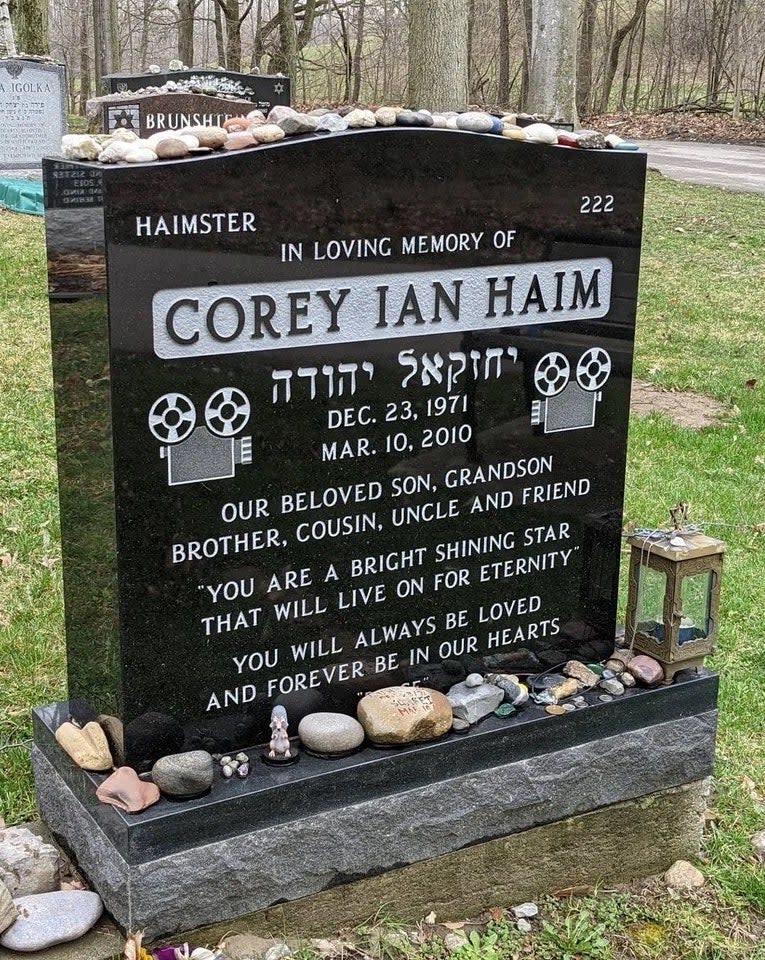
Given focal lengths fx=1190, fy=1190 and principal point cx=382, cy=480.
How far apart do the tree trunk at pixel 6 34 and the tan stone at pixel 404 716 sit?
1392 centimetres

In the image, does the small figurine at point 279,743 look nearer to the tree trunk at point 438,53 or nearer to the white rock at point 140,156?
the white rock at point 140,156

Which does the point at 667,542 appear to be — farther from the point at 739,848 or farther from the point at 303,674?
the point at 303,674

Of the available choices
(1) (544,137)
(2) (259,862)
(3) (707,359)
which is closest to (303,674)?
(2) (259,862)

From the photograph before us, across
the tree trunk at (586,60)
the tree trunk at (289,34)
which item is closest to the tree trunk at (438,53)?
the tree trunk at (289,34)

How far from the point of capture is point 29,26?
55.2 feet

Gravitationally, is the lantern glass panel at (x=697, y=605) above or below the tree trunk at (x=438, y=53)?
A: below

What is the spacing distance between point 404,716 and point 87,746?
0.79 m

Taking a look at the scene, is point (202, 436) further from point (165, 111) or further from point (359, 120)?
point (165, 111)

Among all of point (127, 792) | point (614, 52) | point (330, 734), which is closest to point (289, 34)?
point (614, 52)

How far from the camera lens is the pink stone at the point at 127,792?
2.75 m

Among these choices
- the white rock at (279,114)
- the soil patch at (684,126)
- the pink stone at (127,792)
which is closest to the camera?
the pink stone at (127,792)

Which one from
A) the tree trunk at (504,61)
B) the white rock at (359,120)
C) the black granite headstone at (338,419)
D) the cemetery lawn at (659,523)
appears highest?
the tree trunk at (504,61)

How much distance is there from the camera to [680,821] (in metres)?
3.52

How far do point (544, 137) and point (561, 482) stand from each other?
0.98m
